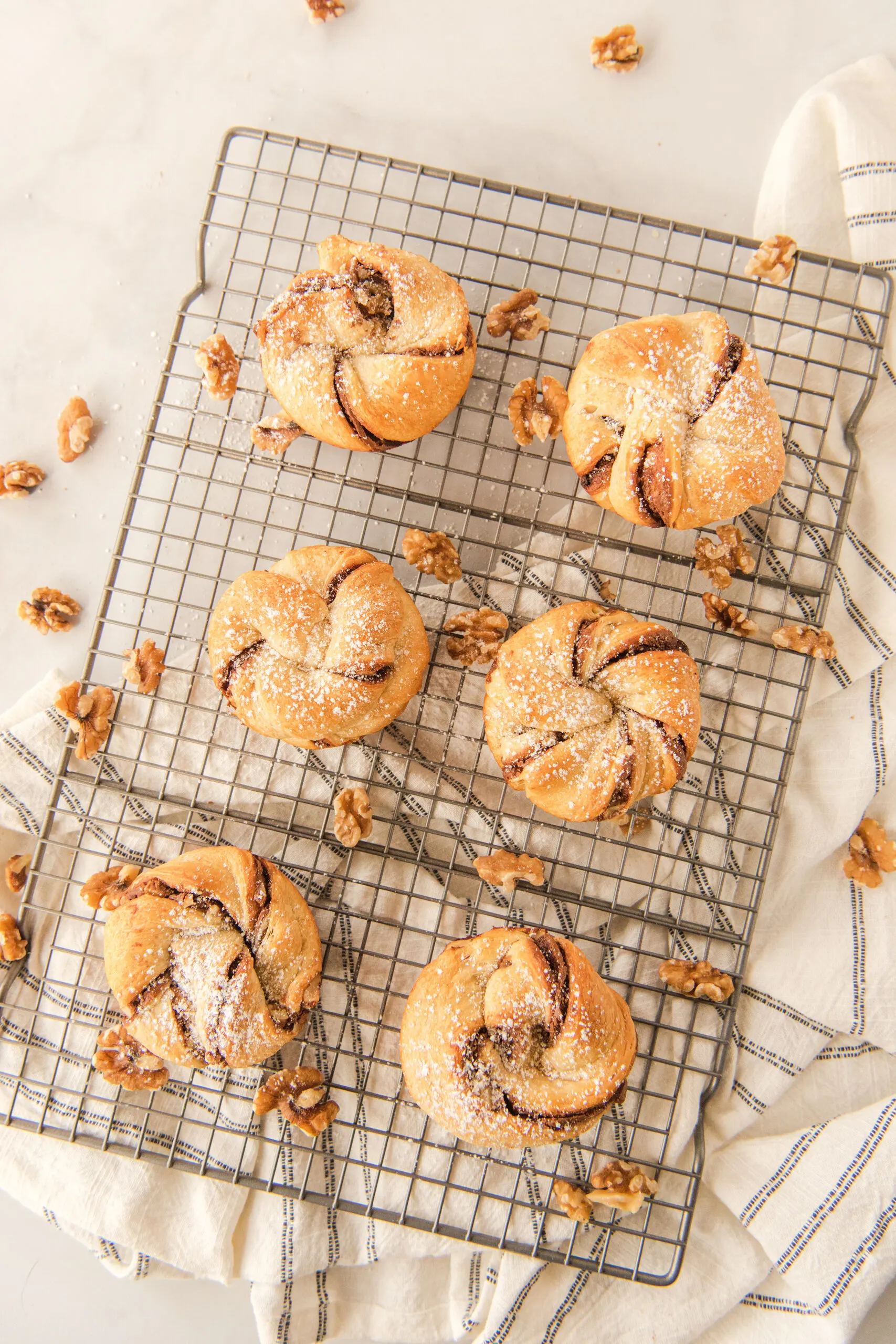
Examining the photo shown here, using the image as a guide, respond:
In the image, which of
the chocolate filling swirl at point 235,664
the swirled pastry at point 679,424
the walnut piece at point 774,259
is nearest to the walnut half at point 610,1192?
the chocolate filling swirl at point 235,664

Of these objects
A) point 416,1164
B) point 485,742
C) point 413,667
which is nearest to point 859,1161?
point 416,1164

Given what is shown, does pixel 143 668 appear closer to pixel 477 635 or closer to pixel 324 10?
pixel 477 635

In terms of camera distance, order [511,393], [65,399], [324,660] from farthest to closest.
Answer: [65,399] → [511,393] → [324,660]

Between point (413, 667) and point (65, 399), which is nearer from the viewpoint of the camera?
point (413, 667)

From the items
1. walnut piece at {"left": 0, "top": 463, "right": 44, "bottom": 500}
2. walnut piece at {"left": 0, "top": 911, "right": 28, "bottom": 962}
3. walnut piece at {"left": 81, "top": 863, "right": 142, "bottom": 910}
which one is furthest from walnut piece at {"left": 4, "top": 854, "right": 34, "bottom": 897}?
walnut piece at {"left": 0, "top": 463, "right": 44, "bottom": 500}

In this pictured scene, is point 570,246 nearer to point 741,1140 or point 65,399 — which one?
point 65,399

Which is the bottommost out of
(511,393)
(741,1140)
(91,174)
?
(741,1140)

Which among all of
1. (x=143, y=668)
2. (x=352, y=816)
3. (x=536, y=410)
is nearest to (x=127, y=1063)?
(x=352, y=816)
